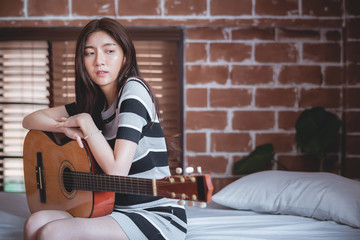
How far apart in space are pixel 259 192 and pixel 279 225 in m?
0.22

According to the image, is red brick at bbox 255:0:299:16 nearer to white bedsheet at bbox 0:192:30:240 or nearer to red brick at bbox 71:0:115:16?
red brick at bbox 71:0:115:16

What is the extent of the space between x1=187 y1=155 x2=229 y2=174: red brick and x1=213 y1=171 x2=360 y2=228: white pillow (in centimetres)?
59

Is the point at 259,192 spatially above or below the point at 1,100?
below

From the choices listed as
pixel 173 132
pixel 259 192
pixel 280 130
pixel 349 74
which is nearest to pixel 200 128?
pixel 173 132

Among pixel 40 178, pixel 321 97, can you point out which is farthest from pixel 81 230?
pixel 321 97

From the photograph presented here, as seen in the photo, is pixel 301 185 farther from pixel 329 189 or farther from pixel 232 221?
pixel 232 221

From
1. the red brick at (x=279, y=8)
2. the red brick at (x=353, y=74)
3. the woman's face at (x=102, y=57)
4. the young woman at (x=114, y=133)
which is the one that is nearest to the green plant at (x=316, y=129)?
the red brick at (x=353, y=74)

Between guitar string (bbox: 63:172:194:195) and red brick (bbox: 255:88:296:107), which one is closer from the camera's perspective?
guitar string (bbox: 63:172:194:195)

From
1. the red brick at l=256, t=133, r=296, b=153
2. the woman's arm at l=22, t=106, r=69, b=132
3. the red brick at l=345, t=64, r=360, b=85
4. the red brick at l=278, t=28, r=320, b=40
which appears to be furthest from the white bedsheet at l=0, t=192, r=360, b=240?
the red brick at l=278, t=28, r=320, b=40

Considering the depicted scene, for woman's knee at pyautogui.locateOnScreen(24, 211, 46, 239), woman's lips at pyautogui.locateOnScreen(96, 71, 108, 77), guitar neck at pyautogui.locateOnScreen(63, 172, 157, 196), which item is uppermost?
woman's lips at pyautogui.locateOnScreen(96, 71, 108, 77)

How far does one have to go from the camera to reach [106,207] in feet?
3.97

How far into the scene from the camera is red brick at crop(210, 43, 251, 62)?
2334mm

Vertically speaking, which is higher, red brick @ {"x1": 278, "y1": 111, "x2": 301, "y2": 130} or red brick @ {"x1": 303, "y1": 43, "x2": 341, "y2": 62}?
red brick @ {"x1": 303, "y1": 43, "x2": 341, "y2": 62}

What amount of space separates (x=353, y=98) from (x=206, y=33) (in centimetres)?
99
